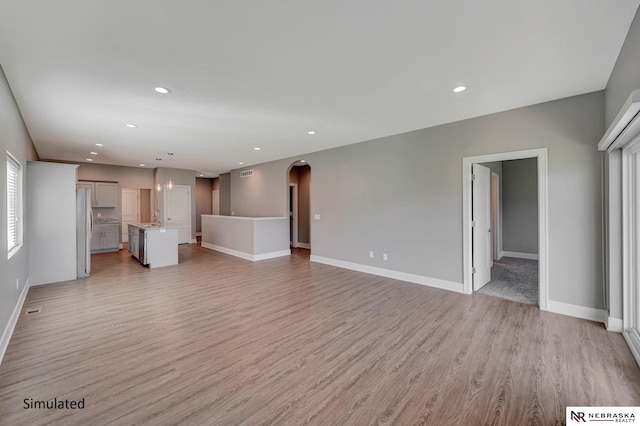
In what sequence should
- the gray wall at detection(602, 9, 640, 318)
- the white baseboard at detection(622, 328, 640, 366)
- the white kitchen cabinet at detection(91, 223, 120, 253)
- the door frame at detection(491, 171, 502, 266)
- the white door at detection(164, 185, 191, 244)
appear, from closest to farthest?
the white baseboard at detection(622, 328, 640, 366)
the gray wall at detection(602, 9, 640, 318)
the door frame at detection(491, 171, 502, 266)
the white kitchen cabinet at detection(91, 223, 120, 253)
the white door at detection(164, 185, 191, 244)

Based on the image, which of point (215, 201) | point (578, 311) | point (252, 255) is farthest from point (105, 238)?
point (578, 311)

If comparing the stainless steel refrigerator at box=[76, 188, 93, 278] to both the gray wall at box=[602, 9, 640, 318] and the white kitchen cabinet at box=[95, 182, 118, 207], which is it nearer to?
the white kitchen cabinet at box=[95, 182, 118, 207]

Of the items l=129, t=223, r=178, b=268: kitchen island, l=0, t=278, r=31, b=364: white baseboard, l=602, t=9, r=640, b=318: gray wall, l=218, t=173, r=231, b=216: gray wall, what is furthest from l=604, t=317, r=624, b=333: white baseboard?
l=218, t=173, r=231, b=216: gray wall

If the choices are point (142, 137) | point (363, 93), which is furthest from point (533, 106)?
point (142, 137)

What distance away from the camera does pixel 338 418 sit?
5.81 ft

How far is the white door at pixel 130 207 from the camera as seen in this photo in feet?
32.3

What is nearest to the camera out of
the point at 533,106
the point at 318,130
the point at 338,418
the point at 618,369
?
the point at 338,418

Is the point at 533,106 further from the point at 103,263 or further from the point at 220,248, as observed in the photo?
the point at 103,263

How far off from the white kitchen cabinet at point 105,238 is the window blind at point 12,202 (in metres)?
5.02

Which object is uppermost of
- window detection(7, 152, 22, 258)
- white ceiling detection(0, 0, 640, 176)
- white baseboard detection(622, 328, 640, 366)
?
white ceiling detection(0, 0, 640, 176)

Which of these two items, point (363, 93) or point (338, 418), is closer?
point (338, 418)

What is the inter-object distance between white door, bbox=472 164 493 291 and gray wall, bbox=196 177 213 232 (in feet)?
35.4

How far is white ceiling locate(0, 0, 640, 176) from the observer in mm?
1868

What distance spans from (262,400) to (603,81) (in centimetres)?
446
